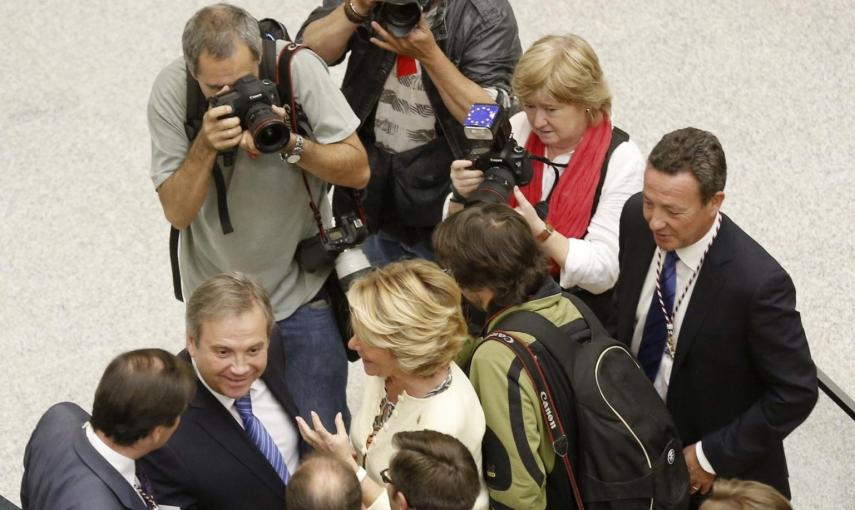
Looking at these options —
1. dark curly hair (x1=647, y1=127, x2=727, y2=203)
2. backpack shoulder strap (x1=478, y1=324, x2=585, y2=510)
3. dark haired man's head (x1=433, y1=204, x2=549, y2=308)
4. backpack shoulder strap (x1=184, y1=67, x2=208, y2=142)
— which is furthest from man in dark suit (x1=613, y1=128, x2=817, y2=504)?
backpack shoulder strap (x1=184, y1=67, x2=208, y2=142)

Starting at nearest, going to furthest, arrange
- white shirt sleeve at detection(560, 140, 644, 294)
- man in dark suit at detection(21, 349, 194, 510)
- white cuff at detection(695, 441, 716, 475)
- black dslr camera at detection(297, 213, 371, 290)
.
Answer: man in dark suit at detection(21, 349, 194, 510), white cuff at detection(695, 441, 716, 475), white shirt sleeve at detection(560, 140, 644, 294), black dslr camera at detection(297, 213, 371, 290)

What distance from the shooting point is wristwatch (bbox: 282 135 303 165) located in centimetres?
296

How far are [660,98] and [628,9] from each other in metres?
0.77

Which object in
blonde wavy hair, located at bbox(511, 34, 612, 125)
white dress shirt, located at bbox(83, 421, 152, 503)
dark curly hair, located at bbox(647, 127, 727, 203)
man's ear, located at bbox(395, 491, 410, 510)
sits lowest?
man's ear, located at bbox(395, 491, 410, 510)

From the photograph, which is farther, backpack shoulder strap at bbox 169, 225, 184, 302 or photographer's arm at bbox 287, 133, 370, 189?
backpack shoulder strap at bbox 169, 225, 184, 302

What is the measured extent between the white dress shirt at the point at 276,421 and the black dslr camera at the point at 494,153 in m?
0.74

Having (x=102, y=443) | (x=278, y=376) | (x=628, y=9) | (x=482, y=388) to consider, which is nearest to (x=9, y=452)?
(x=278, y=376)

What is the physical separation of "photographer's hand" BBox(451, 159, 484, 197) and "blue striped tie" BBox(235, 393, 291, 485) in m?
0.87

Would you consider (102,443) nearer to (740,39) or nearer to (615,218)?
(615,218)

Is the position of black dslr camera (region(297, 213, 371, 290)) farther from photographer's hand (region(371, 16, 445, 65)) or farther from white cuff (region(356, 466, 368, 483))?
white cuff (region(356, 466, 368, 483))

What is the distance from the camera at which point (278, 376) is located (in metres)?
2.87

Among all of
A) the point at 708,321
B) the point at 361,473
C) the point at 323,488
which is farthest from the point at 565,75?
the point at 323,488

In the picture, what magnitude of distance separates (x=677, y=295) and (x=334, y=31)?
1342 mm

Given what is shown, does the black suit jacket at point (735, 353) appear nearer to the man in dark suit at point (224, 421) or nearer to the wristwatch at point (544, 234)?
the wristwatch at point (544, 234)
